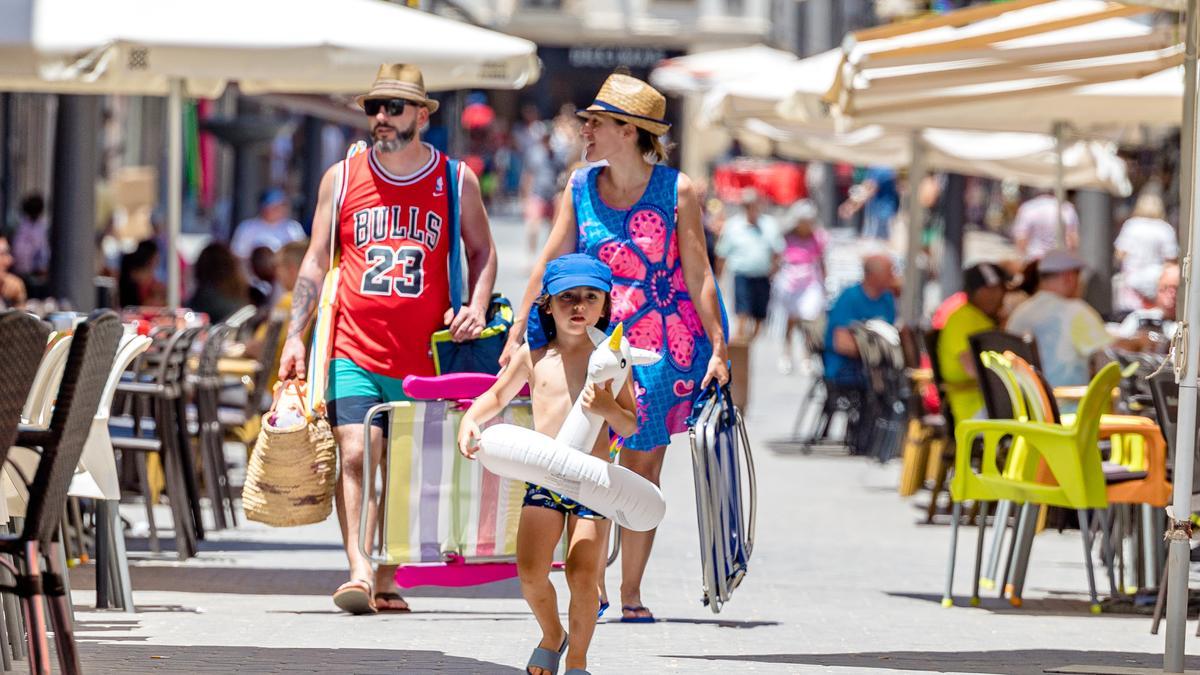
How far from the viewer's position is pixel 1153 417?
982 centimetres

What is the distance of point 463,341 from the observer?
28.3 feet

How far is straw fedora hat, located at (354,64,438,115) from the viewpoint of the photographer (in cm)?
873

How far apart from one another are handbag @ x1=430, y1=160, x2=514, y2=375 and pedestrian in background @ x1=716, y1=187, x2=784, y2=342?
17.2 meters

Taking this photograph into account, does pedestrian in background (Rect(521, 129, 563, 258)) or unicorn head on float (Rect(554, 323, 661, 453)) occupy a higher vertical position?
unicorn head on float (Rect(554, 323, 661, 453))

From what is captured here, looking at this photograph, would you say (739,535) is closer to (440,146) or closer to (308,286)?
(308,286)

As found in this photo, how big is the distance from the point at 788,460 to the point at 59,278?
5.17 m

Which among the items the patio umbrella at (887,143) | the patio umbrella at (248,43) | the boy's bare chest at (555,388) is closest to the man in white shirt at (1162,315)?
the patio umbrella at (887,143)

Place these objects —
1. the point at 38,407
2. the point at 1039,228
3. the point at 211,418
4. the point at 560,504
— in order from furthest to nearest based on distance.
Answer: the point at 1039,228 → the point at 211,418 → the point at 38,407 → the point at 560,504

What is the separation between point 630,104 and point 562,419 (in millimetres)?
1689

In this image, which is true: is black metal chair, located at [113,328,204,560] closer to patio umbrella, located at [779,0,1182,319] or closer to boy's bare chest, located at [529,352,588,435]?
boy's bare chest, located at [529,352,588,435]

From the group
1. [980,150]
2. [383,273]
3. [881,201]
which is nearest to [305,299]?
[383,273]

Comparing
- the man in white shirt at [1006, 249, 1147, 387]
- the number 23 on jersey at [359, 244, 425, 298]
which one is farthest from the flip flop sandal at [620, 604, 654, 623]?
the man in white shirt at [1006, 249, 1147, 387]

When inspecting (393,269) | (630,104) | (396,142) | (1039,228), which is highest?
(630,104)

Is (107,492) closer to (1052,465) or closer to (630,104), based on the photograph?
(630,104)
